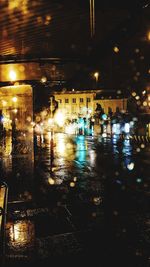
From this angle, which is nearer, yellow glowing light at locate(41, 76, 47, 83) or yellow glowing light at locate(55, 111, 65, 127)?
yellow glowing light at locate(41, 76, 47, 83)

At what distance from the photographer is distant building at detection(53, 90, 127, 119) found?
72.8 meters

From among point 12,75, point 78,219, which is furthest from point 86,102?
point 78,219

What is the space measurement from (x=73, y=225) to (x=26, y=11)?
464 cm

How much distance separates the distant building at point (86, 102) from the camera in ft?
239

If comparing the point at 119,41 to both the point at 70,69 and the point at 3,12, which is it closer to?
the point at 3,12

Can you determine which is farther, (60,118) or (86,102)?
(60,118)

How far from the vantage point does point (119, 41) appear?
20.5 feet

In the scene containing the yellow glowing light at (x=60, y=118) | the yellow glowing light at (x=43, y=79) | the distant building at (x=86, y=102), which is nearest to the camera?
the yellow glowing light at (x=43, y=79)

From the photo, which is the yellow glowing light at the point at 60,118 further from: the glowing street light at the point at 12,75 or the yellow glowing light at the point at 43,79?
the glowing street light at the point at 12,75

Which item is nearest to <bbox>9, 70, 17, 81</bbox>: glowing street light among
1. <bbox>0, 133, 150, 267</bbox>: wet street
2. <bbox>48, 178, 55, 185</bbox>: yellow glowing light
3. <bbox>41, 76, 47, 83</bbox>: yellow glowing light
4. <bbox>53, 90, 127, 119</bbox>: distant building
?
<bbox>41, 76, 47, 83</bbox>: yellow glowing light

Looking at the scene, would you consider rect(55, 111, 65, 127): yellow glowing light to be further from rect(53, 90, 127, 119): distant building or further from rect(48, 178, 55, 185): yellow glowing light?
rect(48, 178, 55, 185): yellow glowing light

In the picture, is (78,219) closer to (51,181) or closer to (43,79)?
(51,181)

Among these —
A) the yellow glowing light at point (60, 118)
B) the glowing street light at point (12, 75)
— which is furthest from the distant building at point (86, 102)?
the glowing street light at point (12, 75)

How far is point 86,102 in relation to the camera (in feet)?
264
